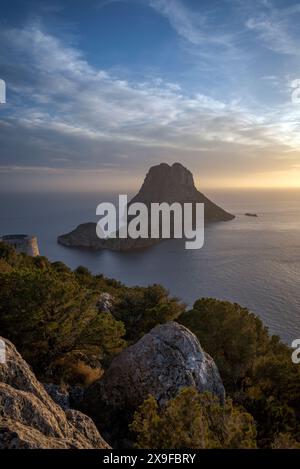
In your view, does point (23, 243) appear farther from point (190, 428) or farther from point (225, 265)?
point (225, 265)

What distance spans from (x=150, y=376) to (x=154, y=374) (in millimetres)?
140

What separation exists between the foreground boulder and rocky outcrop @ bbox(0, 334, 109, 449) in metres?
2.95

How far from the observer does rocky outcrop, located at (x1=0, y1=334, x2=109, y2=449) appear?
5.59 metres

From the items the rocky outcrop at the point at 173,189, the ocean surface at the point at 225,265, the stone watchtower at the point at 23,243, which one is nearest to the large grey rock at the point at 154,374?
the ocean surface at the point at 225,265

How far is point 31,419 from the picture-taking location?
21.6 feet

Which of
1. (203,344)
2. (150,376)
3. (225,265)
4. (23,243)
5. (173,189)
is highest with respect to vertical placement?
(173,189)

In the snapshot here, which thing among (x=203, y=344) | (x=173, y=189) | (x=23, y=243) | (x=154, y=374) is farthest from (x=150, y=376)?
(x=173, y=189)

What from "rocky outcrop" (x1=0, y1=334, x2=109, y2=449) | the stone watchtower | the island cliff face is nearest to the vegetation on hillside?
"rocky outcrop" (x1=0, y1=334, x2=109, y2=449)

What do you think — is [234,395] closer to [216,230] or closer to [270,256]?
[270,256]

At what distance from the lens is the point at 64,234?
5241 inches
